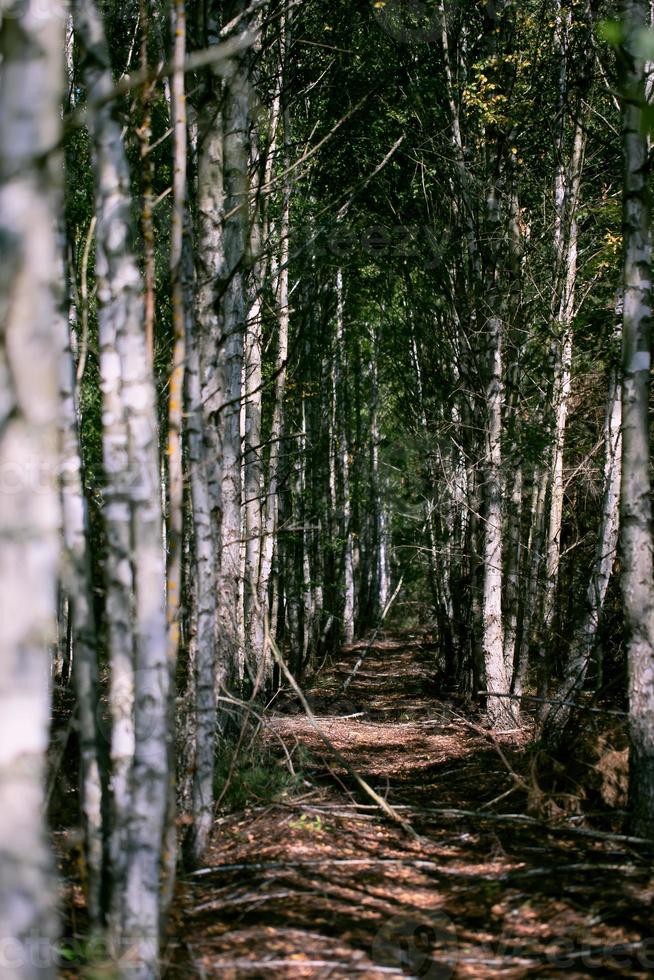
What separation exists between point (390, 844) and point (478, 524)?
705cm

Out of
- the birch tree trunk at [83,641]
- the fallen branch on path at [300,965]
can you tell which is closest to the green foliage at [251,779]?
the fallen branch on path at [300,965]

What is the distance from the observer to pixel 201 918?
4680mm

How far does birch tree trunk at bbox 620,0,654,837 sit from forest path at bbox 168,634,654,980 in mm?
605

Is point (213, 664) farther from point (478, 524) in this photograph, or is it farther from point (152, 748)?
point (478, 524)

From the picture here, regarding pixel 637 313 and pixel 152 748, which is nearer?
pixel 152 748

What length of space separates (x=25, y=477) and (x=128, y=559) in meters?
1.83

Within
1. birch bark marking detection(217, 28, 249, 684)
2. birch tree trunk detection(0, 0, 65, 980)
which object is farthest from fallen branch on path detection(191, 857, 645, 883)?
birch tree trunk detection(0, 0, 65, 980)

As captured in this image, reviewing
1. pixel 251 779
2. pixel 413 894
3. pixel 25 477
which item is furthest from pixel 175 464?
pixel 251 779

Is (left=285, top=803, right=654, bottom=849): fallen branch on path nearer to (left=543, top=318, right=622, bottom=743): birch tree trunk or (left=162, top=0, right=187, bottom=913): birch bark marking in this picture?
(left=543, top=318, right=622, bottom=743): birch tree trunk

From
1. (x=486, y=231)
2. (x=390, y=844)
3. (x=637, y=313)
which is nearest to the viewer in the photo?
(x=637, y=313)

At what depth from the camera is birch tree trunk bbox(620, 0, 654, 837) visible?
5.36 metres

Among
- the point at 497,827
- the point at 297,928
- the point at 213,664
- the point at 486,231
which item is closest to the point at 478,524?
the point at 486,231

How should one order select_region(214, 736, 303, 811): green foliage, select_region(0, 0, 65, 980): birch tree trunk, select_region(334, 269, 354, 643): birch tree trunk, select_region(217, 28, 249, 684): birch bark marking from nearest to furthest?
select_region(0, 0, 65, 980): birch tree trunk
select_region(214, 736, 303, 811): green foliage
select_region(217, 28, 249, 684): birch bark marking
select_region(334, 269, 354, 643): birch tree trunk

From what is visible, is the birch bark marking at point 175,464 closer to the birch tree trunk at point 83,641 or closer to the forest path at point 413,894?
the birch tree trunk at point 83,641
